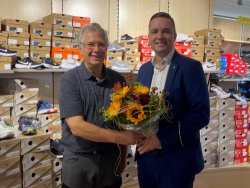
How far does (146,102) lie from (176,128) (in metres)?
0.25

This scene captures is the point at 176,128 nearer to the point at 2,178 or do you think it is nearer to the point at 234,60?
the point at 2,178

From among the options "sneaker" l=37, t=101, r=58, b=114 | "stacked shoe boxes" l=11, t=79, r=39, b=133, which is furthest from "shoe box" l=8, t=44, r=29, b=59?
"sneaker" l=37, t=101, r=58, b=114

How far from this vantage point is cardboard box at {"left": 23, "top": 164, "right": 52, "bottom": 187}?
2386 mm

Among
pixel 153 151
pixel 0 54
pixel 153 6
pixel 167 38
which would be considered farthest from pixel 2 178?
pixel 153 6

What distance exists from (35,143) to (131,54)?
62.7 inches

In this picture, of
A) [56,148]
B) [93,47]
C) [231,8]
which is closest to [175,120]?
[93,47]

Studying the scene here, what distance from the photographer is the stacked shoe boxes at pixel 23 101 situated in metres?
2.69

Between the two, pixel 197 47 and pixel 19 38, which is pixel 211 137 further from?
pixel 19 38

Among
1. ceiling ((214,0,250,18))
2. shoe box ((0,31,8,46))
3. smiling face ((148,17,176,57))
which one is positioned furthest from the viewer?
ceiling ((214,0,250,18))

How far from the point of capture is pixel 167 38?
4.65 ft

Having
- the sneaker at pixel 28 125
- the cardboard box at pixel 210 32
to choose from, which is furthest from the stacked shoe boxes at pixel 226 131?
the sneaker at pixel 28 125

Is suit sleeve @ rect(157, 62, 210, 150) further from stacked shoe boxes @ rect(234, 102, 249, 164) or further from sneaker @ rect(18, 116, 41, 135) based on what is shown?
stacked shoe boxes @ rect(234, 102, 249, 164)

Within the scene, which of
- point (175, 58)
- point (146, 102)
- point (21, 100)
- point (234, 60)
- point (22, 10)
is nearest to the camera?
point (146, 102)

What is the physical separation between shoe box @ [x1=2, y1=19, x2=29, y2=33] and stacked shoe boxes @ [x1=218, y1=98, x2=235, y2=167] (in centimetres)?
262
